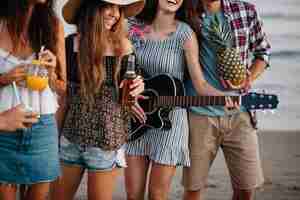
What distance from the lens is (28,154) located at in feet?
10.4

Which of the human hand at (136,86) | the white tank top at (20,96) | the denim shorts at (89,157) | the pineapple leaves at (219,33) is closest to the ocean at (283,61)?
the pineapple leaves at (219,33)

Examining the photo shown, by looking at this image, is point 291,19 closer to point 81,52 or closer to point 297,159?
point 297,159

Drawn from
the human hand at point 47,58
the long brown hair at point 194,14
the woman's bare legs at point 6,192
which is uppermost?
the long brown hair at point 194,14

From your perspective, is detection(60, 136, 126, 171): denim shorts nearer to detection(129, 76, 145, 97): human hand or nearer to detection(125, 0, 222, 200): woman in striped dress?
detection(129, 76, 145, 97): human hand

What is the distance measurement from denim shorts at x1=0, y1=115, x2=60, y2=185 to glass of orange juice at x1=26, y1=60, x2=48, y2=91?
5.8 inches

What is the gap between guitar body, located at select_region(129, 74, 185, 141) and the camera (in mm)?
3982

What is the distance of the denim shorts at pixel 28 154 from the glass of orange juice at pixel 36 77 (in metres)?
0.15

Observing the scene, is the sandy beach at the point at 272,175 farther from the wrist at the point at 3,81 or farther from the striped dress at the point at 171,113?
the wrist at the point at 3,81

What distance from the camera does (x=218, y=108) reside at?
13.5ft

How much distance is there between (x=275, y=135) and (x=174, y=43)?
104 inches

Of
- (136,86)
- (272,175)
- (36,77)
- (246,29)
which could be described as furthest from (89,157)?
(272,175)

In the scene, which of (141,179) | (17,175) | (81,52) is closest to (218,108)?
(141,179)

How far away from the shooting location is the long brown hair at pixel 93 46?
3.52m

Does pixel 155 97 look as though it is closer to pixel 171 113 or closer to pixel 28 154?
pixel 171 113
